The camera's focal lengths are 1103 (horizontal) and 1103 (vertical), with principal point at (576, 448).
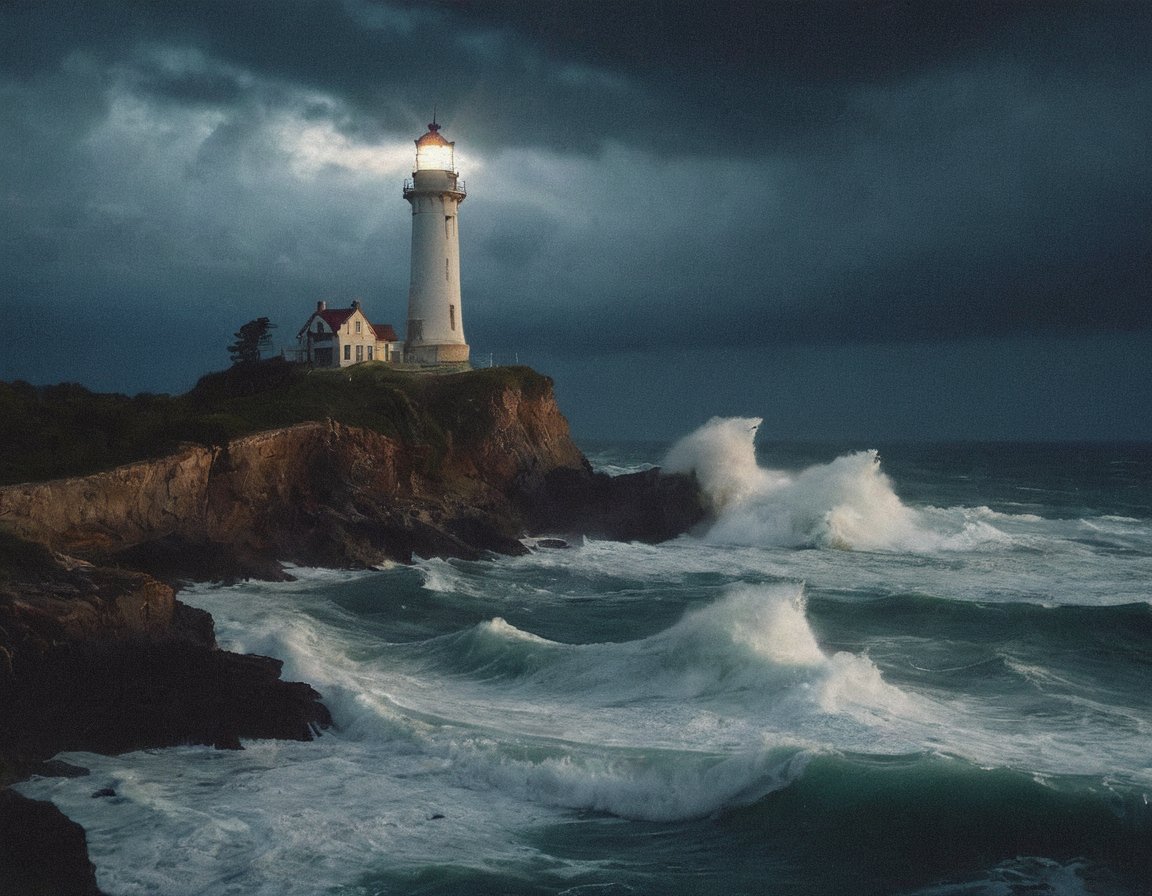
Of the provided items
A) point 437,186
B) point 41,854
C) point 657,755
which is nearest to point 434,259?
point 437,186

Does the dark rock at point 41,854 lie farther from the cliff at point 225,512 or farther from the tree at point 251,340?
the tree at point 251,340

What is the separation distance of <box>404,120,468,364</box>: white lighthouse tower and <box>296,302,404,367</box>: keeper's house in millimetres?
1047

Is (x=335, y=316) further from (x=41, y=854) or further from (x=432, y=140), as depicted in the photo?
(x=41, y=854)

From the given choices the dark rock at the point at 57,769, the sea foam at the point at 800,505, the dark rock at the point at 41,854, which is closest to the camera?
the dark rock at the point at 41,854

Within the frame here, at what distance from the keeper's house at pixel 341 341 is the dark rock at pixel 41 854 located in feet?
92.1

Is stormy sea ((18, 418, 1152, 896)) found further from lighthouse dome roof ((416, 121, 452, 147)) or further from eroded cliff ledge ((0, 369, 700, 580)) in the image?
lighthouse dome roof ((416, 121, 452, 147))

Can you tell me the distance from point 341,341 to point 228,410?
10505 mm

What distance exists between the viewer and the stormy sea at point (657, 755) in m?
10.0

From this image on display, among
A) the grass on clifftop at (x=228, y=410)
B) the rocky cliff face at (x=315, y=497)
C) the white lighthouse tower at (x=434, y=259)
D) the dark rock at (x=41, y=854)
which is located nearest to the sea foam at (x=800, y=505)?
Result: the rocky cliff face at (x=315, y=497)

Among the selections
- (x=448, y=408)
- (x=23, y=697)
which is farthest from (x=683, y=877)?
(x=448, y=408)

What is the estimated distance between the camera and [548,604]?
2253 centimetres

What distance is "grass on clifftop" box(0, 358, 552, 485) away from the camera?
21719 millimetres

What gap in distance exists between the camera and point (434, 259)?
37656 mm

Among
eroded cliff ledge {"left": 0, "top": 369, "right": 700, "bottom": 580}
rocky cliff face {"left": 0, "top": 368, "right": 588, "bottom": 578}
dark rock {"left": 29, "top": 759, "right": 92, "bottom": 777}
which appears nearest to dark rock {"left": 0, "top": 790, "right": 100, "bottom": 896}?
dark rock {"left": 29, "top": 759, "right": 92, "bottom": 777}
